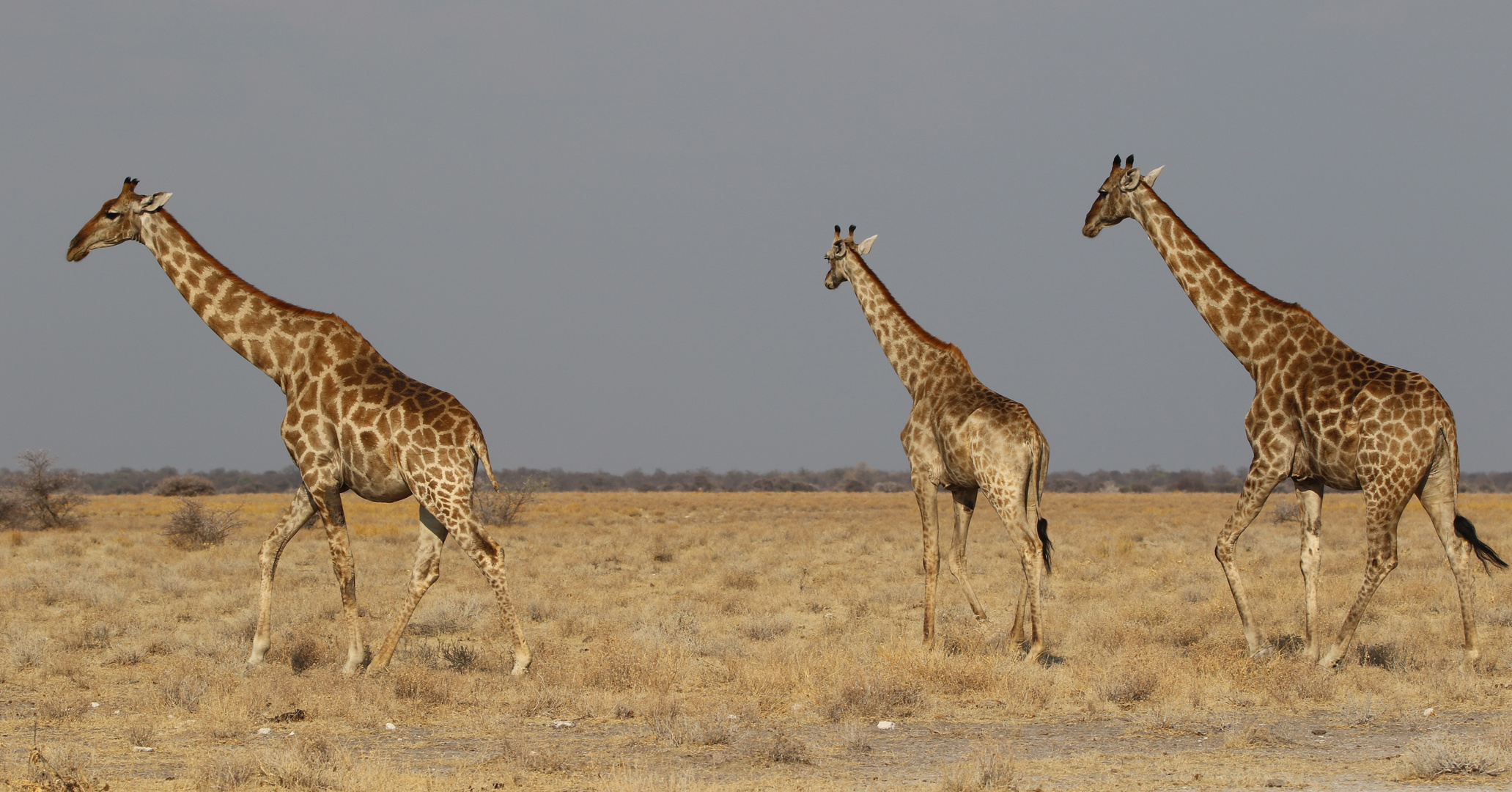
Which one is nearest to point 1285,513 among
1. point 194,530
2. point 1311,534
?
point 1311,534

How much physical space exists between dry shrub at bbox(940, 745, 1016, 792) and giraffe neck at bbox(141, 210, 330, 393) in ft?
24.0

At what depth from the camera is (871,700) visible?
9484 mm

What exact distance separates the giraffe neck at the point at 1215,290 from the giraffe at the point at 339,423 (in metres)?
6.93

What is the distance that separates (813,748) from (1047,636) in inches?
227

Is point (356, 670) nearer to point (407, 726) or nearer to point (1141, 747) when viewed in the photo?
point (407, 726)

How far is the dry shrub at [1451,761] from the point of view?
705 cm

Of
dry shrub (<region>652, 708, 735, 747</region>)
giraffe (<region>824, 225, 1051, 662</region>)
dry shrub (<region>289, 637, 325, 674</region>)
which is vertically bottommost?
dry shrub (<region>289, 637, 325, 674</region>)

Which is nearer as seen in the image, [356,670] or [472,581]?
[356,670]

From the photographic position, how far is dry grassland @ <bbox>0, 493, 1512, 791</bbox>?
24.6ft

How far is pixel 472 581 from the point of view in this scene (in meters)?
19.5

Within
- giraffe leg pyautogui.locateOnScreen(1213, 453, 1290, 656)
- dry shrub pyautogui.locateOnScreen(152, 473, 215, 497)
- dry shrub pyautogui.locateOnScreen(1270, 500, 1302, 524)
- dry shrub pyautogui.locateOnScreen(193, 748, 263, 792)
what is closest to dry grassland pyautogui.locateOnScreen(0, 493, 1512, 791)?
dry shrub pyautogui.locateOnScreen(193, 748, 263, 792)

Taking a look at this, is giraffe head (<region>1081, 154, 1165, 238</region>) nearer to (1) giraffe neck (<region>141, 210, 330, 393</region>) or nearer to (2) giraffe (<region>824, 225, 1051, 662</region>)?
(2) giraffe (<region>824, 225, 1051, 662</region>)

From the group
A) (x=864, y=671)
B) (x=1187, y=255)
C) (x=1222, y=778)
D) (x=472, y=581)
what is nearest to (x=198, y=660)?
(x=864, y=671)

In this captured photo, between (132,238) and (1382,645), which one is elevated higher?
(132,238)
